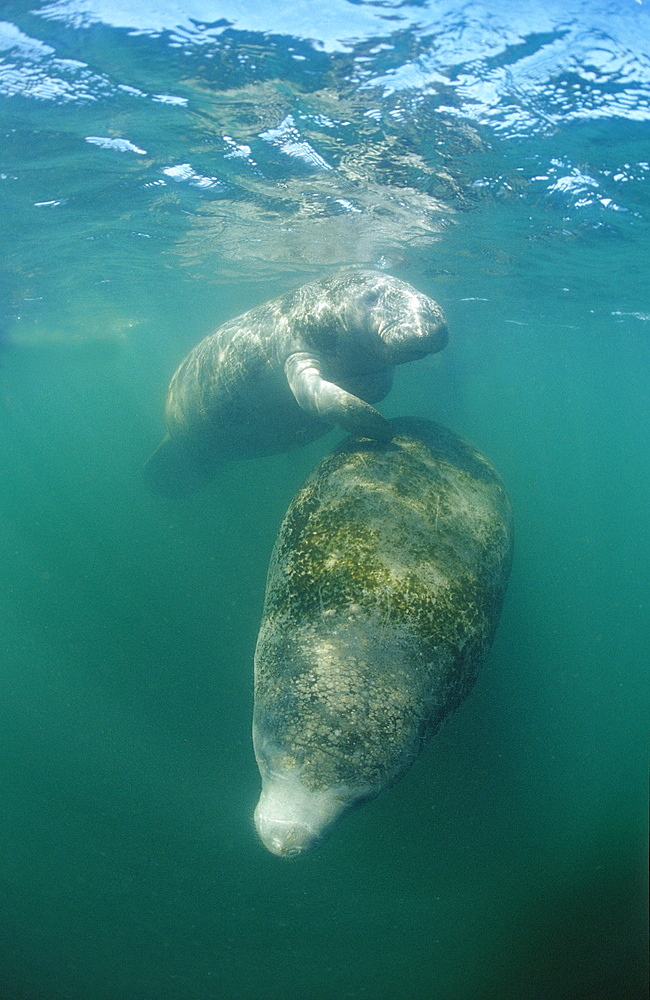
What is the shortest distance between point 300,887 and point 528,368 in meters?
47.7

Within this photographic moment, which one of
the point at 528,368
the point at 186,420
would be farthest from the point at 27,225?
the point at 528,368

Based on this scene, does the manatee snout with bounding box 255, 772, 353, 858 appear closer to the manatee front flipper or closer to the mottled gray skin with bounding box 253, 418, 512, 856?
the mottled gray skin with bounding box 253, 418, 512, 856

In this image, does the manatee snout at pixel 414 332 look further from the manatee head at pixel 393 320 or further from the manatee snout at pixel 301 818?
the manatee snout at pixel 301 818

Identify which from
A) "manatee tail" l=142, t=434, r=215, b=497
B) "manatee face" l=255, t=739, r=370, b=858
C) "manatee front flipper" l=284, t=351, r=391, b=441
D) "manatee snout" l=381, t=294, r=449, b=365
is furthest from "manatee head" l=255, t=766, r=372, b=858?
"manatee tail" l=142, t=434, r=215, b=497

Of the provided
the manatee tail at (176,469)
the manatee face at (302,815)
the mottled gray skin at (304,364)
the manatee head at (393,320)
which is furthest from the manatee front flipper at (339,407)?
the manatee tail at (176,469)

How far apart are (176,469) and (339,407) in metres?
6.54

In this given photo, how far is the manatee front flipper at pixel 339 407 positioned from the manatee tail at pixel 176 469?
13.7ft

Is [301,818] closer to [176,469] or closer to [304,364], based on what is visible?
[304,364]

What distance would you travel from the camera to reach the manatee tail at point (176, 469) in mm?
9164

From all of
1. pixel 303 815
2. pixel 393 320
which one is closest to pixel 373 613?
pixel 303 815

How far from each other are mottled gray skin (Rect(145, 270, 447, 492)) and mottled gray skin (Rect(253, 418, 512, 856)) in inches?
30.8

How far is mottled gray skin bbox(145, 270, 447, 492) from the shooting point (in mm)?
5270

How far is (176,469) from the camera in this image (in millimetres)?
10195

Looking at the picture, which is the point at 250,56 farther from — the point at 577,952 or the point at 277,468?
the point at 577,952
